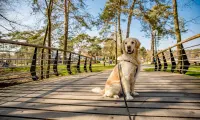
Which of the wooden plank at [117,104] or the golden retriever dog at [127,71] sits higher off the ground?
the golden retriever dog at [127,71]

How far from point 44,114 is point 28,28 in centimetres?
713

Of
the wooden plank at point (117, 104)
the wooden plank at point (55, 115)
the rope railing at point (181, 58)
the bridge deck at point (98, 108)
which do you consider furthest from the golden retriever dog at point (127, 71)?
the rope railing at point (181, 58)

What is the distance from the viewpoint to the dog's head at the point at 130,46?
2.72 meters

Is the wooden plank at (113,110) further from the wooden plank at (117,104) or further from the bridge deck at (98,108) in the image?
the wooden plank at (117,104)

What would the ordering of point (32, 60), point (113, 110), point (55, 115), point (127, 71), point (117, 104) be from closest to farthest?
point (55, 115), point (113, 110), point (117, 104), point (127, 71), point (32, 60)

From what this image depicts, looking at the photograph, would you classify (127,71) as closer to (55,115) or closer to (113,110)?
(113,110)

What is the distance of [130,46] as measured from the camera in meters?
2.71

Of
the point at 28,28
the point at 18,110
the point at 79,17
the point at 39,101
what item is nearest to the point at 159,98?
the point at 39,101

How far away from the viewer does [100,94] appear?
3000 mm

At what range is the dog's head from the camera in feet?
8.93

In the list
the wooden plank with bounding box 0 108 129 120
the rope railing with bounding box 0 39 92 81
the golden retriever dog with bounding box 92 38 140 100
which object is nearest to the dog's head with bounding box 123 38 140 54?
the golden retriever dog with bounding box 92 38 140 100

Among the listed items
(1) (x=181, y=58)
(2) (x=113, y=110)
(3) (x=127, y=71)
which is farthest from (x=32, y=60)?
(1) (x=181, y=58)

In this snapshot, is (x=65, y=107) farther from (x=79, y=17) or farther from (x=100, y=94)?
(x=79, y=17)

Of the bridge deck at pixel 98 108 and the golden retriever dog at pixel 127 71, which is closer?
the bridge deck at pixel 98 108
